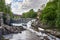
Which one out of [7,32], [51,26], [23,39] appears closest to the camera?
[23,39]

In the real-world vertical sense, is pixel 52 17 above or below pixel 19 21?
above

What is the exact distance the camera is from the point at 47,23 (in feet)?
140

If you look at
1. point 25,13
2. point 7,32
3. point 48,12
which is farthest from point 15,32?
point 25,13

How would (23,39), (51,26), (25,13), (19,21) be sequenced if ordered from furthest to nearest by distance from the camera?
(25,13)
(19,21)
(51,26)
(23,39)

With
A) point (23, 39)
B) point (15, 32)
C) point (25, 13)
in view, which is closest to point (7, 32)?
point (15, 32)

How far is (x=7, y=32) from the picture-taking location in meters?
35.4

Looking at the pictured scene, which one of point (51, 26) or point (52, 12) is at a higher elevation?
point (52, 12)

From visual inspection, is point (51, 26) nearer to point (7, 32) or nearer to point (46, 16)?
point (46, 16)

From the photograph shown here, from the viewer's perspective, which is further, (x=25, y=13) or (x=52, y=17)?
(x=25, y=13)

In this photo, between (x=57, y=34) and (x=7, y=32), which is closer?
(x=57, y=34)

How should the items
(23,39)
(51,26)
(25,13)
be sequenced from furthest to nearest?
(25,13), (51,26), (23,39)

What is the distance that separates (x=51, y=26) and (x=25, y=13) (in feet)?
134

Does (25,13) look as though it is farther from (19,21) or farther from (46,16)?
(46,16)

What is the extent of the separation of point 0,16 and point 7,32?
8.62 metres
